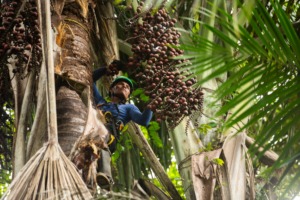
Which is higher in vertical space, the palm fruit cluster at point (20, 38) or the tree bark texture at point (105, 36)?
the tree bark texture at point (105, 36)

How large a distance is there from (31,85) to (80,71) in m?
0.27

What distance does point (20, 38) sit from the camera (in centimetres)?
155

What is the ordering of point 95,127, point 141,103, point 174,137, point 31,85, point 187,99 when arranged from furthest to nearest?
point 141,103, point 174,137, point 187,99, point 31,85, point 95,127

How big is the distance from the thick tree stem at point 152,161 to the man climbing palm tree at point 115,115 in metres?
0.10

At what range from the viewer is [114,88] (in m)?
2.82

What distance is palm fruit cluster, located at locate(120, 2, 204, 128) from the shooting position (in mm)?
1888

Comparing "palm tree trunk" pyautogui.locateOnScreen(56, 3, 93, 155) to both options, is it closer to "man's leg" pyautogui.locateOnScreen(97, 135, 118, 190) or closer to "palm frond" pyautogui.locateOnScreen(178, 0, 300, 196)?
"man's leg" pyautogui.locateOnScreen(97, 135, 118, 190)

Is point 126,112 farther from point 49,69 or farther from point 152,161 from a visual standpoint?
point 49,69

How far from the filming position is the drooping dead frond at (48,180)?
3.10 ft

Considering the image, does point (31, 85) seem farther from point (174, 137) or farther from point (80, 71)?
point (174, 137)

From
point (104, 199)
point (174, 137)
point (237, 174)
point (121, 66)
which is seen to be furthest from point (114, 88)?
point (104, 199)

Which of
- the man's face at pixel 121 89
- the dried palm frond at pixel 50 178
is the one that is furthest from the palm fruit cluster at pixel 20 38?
the man's face at pixel 121 89

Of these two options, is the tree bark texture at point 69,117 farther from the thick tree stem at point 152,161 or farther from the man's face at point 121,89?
the man's face at point 121,89

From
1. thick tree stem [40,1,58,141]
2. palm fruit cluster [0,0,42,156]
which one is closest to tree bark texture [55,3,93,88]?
palm fruit cluster [0,0,42,156]
